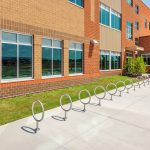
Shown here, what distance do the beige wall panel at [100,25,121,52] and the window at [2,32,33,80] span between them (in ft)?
40.0

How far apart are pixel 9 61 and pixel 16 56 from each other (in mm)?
556

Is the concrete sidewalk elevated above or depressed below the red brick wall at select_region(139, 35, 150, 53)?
below

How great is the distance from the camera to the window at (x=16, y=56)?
1151 centimetres

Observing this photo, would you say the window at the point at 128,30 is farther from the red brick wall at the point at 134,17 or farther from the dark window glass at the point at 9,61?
the dark window glass at the point at 9,61

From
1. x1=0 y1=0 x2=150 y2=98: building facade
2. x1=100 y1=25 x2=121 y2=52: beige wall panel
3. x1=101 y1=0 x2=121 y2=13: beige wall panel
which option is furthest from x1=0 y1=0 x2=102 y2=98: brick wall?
x1=101 y1=0 x2=121 y2=13: beige wall panel

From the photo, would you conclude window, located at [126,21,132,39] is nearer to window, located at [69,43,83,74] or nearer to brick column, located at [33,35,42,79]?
window, located at [69,43,83,74]

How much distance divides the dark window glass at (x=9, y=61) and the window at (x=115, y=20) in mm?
16840

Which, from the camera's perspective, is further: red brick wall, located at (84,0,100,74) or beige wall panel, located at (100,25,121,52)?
beige wall panel, located at (100,25,121,52)

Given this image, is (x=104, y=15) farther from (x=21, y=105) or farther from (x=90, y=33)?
(x=21, y=105)

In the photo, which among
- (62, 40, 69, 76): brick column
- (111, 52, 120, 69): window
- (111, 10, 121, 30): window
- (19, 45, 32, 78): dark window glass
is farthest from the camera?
(111, 52, 120, 69): window

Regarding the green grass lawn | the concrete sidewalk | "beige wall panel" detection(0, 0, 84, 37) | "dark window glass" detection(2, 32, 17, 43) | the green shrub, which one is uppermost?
"beige wall panel" detection(0, 0, 84, 37)

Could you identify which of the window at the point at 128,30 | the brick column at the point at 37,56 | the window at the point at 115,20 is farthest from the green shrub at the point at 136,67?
the brick column at the point at 37,56

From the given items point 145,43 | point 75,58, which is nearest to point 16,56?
point 75,58

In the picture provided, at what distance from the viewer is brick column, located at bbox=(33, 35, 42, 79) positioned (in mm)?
13250
